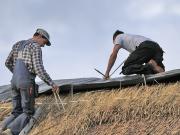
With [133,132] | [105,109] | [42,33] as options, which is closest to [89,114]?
[105,109]

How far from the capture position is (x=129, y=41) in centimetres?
777

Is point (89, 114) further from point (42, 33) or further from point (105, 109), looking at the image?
point (42, 33)

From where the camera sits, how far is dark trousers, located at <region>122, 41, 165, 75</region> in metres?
7.18

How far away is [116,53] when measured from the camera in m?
7.83

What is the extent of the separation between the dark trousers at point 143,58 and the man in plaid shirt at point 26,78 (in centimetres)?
101

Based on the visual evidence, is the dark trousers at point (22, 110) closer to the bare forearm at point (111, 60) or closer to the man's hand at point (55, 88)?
the man's hand at point (55, 88)

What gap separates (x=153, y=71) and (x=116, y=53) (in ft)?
2.55

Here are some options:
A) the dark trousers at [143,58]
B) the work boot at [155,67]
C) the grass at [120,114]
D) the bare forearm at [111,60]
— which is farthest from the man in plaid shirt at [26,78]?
the work boot at [155,67]

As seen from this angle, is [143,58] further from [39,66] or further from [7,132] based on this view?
[7,132]

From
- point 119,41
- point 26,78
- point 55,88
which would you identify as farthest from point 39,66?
point 119,41

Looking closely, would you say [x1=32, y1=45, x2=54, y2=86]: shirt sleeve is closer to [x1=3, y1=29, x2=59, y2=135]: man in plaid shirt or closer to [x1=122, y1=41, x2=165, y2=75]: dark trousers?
[x1=3, y1=29, x2=59, y2=135]: man in plaid shirt

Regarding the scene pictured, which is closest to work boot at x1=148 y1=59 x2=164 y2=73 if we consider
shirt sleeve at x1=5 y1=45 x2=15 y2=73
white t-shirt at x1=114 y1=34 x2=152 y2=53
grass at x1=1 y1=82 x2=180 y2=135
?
white t-shirt at x1=114 y1=34 x2=152 y2=53

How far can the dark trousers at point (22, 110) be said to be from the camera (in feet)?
21.9

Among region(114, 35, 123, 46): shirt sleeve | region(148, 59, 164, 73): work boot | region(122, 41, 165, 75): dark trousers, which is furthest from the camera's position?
region(114, 35, 123, 46): shirt sleeve
